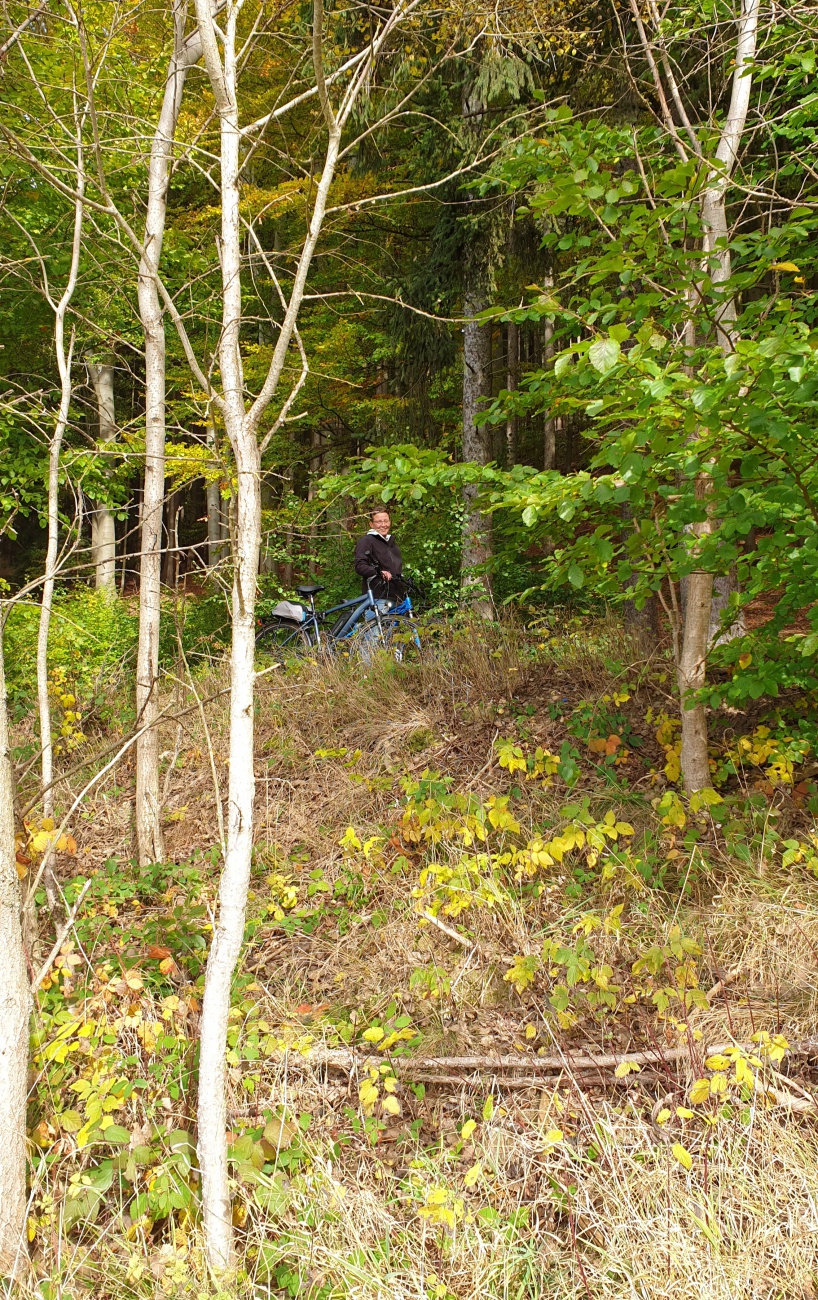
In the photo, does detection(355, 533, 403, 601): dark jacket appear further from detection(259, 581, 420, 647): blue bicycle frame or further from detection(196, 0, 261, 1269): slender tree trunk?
detection(196, 0, 261, 1269): slender tree trunk

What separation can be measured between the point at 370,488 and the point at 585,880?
2.07 meters

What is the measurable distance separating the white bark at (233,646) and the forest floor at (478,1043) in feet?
0.56

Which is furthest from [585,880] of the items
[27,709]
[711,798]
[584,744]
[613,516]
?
[27,709]

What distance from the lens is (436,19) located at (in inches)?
245

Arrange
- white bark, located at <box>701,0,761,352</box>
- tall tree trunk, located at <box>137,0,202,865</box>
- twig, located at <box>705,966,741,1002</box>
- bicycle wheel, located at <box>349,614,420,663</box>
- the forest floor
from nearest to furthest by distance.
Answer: the forest floor
twig, located at <box>705,966,741,1002</box>
white bark, located at <box>701,0,761,352</box>
tall tree trunk, located at <box>137,0,202,865</box>
bicycle wheel, located at <box>349,614,420,663</box>

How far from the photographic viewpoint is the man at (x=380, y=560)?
22.4ft

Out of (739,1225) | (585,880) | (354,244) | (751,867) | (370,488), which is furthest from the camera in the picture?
(354,244)

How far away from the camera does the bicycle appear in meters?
6.27

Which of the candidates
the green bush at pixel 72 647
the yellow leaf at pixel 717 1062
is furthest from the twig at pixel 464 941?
the green bush at pixel 72 647

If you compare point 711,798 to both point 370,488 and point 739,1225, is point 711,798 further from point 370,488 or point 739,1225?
point 370,488

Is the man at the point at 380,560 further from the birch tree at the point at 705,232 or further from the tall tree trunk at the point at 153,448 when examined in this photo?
the birch tree at the point at 705,232

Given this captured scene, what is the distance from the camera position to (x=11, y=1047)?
7.96 ft

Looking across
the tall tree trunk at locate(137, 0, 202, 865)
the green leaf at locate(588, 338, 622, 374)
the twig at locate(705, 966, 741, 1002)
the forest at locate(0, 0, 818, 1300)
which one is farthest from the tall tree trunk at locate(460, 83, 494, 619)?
the green leaf at locate(588, 338, 622, 374)

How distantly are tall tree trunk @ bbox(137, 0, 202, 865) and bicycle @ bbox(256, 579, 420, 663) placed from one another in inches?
82.8
